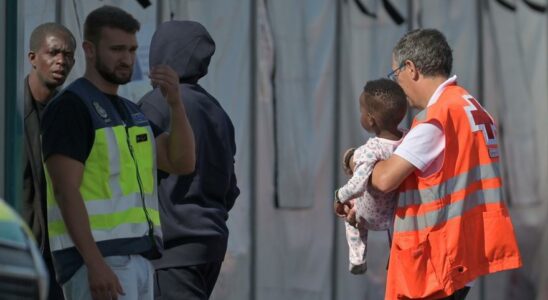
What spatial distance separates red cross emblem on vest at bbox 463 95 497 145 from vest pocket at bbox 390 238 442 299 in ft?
1.49

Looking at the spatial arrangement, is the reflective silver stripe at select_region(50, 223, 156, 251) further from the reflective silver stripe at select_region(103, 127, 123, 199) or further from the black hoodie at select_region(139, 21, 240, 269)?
the black hoodie at select_region(139, 21, 240, 269)

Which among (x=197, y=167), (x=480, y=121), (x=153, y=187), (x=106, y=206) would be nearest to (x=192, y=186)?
(x=197, y=167)

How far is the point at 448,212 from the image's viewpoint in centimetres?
569

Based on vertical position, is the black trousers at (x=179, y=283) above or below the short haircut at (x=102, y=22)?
below

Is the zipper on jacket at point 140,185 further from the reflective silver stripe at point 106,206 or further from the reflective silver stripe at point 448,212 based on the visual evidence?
the reflective silver stripe at point 448,212

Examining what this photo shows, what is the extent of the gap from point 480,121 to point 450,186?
27 cm

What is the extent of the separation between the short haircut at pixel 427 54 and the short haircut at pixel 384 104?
0.22 meters

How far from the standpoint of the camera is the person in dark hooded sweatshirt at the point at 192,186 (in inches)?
239

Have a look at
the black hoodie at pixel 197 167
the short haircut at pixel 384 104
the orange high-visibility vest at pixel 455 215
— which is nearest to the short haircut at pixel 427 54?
the orange high-visibility vest at pixel 455 215

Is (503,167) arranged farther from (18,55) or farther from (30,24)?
(18,55)

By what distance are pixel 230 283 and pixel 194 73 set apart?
78.9 inches

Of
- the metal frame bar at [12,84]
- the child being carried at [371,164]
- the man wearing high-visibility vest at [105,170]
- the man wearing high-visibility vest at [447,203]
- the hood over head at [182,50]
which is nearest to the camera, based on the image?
the man wearing high-visibility vest at [105,170]

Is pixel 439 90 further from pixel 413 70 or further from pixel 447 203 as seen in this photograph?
pixel 447 203

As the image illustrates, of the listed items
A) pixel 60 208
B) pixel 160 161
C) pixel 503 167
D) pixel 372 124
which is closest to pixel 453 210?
pixel 372 124
